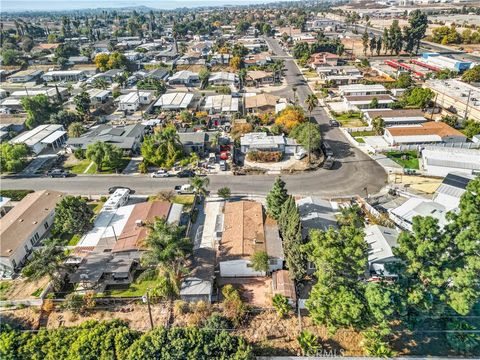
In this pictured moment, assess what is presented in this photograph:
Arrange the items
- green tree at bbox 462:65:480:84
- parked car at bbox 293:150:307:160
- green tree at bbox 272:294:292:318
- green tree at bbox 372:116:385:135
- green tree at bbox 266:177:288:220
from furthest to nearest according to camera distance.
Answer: green tree at bbox 462:65:480:84 < green tree at bbox 372:116:385:135 < parked car at bbox 293:150:307:160 < green tree at bbox 266:177:288:220 < green tree at bbox 272:294:292:318

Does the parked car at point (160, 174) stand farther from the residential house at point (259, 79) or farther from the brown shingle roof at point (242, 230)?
the residential house at point (259, 79)

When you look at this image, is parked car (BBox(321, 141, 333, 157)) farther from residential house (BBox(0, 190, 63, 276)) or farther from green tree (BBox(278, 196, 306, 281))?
residential house (BBox(0, 190, 63, 276))

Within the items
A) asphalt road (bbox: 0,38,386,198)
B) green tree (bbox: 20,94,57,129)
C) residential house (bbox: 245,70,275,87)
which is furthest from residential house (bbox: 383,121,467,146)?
green tree (bbox: 20,94,57,129)

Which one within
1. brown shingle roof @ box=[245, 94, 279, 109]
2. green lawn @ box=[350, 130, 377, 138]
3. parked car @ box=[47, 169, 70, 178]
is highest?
brown shingle roof @ box=[245, 94, 279, 109]

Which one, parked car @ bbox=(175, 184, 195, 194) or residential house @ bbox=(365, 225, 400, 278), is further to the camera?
parked car @ bbox=(175, 184, 195, 194)

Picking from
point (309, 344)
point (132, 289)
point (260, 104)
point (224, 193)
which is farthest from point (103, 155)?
point (309, 344)

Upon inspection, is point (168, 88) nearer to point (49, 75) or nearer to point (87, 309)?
point (49, 75)
